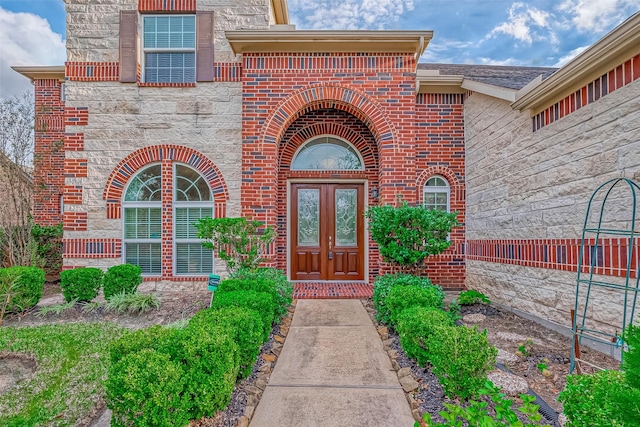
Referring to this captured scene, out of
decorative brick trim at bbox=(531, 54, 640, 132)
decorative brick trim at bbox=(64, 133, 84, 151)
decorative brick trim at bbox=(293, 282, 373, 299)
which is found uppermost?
decorative brick trim at bbox=(64, 133, 84, 151)

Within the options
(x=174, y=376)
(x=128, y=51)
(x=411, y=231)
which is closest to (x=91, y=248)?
(x=128, y=51)

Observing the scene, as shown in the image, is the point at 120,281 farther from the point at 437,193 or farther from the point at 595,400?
the point at 437,193

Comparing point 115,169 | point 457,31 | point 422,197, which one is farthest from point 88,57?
point 457,31

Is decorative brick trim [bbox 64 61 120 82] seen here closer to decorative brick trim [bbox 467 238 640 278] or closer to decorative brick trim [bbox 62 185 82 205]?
decorative brick trim [bbox 62 185 82 205]

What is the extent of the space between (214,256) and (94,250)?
7.73 feet

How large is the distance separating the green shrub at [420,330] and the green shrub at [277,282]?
5.94ft

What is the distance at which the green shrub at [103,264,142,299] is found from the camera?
18.4ft

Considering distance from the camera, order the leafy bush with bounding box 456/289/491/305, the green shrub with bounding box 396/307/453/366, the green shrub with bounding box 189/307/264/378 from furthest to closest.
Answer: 1. the leafy bush with bounding box 456/289/491/305
2. the green shrub with bounding box 396/307/453/366
3. the green shrub with bounding box 189/307/264/378

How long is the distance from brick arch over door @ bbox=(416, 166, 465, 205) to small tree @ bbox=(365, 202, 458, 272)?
76.0 inches

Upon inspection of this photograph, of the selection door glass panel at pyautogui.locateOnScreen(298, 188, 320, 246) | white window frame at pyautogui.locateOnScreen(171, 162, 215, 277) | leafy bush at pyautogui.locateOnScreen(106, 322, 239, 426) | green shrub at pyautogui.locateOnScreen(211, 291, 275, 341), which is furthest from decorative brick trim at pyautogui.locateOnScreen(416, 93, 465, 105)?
leafy bush at pyautogui.locateOnScreen(106, 322, 239, 426)

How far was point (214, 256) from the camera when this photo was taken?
677 cm

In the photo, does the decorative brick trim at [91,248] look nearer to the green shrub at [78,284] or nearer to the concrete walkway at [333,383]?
the green shrub at [78,284]

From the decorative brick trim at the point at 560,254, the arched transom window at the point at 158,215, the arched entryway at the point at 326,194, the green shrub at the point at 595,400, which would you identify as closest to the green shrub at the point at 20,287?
the arched transom window at the point at 158,215

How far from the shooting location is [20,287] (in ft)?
16.7
